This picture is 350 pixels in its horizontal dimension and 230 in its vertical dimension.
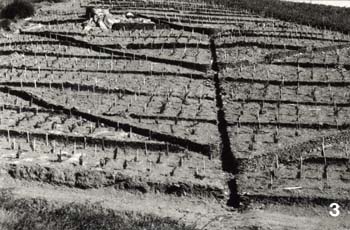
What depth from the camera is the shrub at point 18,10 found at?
15.7m

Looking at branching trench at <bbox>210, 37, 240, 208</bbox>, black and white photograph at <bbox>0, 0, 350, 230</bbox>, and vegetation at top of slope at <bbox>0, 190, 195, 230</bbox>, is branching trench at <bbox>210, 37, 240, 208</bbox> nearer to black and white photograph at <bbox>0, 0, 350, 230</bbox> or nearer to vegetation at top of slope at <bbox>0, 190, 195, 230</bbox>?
black and white photograph at <bbox>0, 0, 350, 230</bbox>

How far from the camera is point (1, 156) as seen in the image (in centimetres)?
695

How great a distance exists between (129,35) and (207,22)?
237cm

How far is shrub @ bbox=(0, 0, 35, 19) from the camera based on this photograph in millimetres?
15727

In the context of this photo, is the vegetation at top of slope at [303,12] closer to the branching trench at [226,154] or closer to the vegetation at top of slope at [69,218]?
the branching trench at [226,154]

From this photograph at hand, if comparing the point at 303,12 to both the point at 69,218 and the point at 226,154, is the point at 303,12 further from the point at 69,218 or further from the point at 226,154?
the point at 69,218

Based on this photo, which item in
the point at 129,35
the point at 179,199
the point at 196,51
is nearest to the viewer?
the point at 179,199

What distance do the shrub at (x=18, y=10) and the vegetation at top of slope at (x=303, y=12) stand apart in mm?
5885

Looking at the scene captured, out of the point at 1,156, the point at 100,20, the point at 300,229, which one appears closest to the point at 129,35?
the point at 100,20

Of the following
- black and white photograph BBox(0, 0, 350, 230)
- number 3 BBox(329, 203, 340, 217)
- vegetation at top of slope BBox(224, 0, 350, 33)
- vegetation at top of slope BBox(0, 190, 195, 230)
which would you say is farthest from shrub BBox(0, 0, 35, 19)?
number 3 BBox(329, 203, 340, 217)

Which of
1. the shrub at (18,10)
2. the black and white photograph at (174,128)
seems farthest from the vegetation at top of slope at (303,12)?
the shrub at (18,10)

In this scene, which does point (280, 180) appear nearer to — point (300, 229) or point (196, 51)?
point (300, 229)

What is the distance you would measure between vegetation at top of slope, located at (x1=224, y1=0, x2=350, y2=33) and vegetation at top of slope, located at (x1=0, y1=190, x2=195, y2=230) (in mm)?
10116

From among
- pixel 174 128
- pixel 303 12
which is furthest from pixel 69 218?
pixel 303 12
